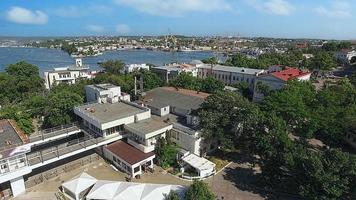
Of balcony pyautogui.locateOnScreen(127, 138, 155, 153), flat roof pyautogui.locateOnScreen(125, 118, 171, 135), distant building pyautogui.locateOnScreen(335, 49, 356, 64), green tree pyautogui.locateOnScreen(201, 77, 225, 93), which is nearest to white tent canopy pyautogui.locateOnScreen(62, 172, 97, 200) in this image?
balcony pyautogui.locateOnScreen(127, 138, 155, 153)

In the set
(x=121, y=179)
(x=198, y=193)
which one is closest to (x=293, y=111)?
(x=198, y=193)

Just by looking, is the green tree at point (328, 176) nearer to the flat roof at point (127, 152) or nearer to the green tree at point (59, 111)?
the flat roof at point (127, 152)

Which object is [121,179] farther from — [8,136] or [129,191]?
[8,136]

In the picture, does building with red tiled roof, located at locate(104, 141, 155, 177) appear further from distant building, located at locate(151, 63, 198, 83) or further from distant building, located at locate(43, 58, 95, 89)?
distant building, located at locate(43, 58, 95, 89)

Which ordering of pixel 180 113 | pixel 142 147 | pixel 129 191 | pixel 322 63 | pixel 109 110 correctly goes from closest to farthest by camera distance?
1. pixel 129 191
2. pixel 142 147
3. pixel 109 110
4. pixel 180 113
5. pixel 322 63

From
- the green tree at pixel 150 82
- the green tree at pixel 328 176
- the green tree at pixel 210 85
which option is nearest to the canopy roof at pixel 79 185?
the green tree at pixel 328 176
